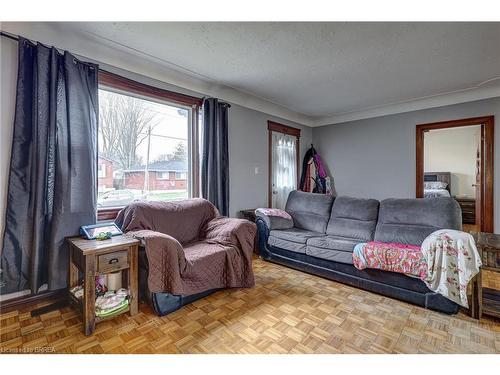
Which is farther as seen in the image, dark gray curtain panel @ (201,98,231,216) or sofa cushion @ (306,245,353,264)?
dark gray curtain panel @ (201,98,231,216)

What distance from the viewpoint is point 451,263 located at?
1.87 meters

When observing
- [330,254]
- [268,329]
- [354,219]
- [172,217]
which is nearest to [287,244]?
[330,254]

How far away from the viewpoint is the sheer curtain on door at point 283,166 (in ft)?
14.4

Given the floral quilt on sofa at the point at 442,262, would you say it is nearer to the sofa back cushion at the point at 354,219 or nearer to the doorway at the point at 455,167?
the sofa back cushion at the point at 354,219

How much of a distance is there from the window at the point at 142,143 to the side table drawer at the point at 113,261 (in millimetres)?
737

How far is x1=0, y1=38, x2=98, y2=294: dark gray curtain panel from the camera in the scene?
6.13 feet

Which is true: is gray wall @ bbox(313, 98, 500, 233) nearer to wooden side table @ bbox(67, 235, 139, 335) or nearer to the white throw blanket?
the white throw blanket

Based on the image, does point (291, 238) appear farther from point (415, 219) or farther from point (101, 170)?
point (101, 170)

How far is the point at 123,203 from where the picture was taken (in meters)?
2.57

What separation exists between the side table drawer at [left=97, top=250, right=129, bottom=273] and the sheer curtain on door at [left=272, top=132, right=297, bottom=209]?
292 cm

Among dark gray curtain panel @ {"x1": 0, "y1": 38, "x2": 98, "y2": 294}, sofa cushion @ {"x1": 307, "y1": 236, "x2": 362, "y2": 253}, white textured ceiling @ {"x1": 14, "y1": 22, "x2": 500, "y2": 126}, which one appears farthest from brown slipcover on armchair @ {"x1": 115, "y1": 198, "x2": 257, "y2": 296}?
white textured ceiling @ {"x1": 14, "y1": 22, "x2": 500, "y2": 126}

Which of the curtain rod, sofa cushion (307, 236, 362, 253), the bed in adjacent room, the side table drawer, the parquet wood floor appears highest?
the curtain rod

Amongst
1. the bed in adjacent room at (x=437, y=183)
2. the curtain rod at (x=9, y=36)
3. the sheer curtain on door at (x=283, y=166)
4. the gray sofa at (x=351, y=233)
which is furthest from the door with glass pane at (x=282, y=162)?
the bed in adjacent room at (x=437, y=183)
